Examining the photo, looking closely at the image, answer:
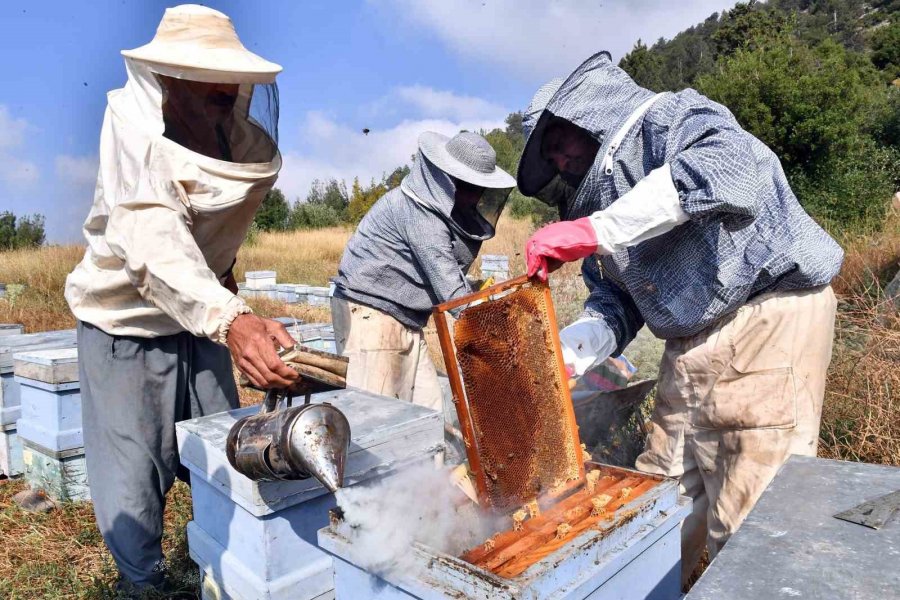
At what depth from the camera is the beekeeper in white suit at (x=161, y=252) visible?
2143 millimetres

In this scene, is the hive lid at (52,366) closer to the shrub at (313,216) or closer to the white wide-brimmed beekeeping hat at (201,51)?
the white wide-brimmed beekeeping hat at (201,51)

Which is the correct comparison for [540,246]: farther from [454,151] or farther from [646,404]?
[646,404]

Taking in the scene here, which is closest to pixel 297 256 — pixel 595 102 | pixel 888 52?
pixel 595 102

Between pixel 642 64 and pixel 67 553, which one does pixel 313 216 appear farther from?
pixel 67 553

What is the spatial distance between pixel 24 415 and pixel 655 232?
3997mm

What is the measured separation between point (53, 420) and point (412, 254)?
2.34 meters

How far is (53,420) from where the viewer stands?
3.73m

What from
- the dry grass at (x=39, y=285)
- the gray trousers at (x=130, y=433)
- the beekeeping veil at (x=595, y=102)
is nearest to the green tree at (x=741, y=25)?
the dry grass at (x=39, y=285)

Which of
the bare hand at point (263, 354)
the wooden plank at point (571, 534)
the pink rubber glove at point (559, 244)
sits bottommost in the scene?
the wooden plank at point (571, 534)

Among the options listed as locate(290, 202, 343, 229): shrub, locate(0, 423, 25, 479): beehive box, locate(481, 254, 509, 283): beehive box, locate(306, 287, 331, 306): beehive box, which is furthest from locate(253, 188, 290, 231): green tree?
locate(0, 423, 25, 479): beehive box

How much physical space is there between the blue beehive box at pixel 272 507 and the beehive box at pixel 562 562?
0.41 m

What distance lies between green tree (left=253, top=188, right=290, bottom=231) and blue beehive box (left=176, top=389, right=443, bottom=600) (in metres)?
25.4

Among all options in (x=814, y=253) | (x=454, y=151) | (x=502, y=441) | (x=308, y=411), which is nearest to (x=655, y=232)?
(x=814, y=253)

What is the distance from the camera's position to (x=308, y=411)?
151 cm
